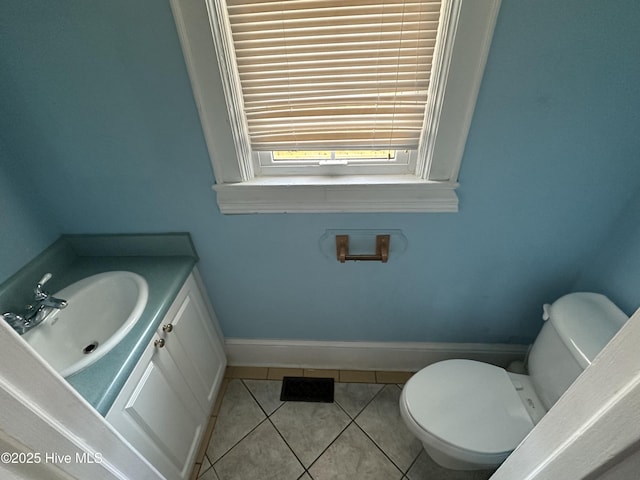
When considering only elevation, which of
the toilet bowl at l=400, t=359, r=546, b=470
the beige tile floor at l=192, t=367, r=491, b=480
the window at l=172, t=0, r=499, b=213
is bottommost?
the beige tile floor at l=192, t=367, r=491, b=480

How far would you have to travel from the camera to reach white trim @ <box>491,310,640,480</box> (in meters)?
0.35

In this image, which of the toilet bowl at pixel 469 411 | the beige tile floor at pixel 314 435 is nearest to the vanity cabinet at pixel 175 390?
the beige tile floor at pixel 314 435

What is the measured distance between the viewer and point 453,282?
1307 millimetres

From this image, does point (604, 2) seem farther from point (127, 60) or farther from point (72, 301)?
point (72, 301)

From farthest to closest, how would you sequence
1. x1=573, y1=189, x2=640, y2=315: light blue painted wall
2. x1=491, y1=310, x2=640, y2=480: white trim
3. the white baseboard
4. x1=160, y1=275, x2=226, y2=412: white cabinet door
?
the white baseboard
x1=160, y1=275, x2=226, y2=412: white cabinet door
x1=573, y1=189, x2=640, y2=315: light blue painted wall
x1=491, y1=310, x2=640, y2=480: white trim

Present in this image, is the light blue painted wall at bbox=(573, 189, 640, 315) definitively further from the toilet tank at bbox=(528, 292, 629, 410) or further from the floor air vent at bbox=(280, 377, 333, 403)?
the floor air vent at bbox=(280, 377, 333, 403)

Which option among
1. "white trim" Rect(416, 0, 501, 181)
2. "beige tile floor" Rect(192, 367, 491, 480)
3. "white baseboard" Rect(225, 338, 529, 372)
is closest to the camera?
"white trim" Rect(416, 0, 501, 181)

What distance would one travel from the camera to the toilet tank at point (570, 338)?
993mm

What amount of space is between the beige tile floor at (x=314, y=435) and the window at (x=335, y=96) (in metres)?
1.03

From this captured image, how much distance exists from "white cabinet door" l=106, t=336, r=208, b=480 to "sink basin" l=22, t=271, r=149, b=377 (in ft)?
0.55

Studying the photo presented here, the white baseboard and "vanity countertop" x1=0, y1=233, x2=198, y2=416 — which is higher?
"vanity countertop" x1=0, y1=233, x2=198, y2=416

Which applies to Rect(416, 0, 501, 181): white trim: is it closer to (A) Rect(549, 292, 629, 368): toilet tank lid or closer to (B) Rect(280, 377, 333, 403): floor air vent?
(A) Rect(549, 292, 629, 368): toilet tank lid

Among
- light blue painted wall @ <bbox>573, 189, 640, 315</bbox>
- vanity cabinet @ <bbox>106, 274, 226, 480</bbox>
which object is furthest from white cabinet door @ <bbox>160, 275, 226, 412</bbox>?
light blue painted wall @ <bbox>573, 189, 640, 315</bbox>

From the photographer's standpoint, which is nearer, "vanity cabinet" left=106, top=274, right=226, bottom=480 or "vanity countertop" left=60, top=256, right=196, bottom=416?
"vanity countertop" left=60, top=256, right=196, bottom=416
